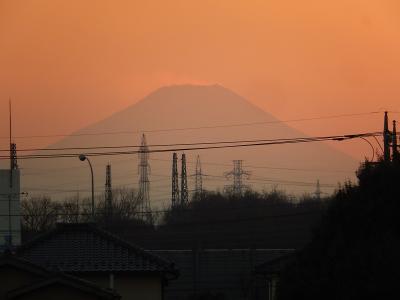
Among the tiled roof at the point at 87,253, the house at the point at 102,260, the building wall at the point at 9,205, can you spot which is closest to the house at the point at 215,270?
the tiled roof at the point at 87,253

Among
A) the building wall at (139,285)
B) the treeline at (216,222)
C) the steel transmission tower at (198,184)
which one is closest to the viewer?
the building wall at (139,285)

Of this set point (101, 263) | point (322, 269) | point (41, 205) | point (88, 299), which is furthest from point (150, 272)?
point (41, 205)

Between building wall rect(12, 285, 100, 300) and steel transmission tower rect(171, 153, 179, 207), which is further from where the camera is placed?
steel transmission tower rect(171, 153, 179, 207)

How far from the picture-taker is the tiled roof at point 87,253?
3078cm

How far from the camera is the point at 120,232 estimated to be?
6694cm

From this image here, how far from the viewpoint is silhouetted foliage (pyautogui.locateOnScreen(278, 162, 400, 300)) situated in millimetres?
21297

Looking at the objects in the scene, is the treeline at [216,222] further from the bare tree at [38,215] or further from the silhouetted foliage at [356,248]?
the silhouetted foliage at [356,248]

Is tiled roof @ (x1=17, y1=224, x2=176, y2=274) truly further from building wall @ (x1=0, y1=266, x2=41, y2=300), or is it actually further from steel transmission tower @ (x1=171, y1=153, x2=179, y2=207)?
steel transmission tower @ (x1=171, y1=153, x2=179, y2=207)

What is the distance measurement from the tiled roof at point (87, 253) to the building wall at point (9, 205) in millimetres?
43358

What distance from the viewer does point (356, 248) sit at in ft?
73.8

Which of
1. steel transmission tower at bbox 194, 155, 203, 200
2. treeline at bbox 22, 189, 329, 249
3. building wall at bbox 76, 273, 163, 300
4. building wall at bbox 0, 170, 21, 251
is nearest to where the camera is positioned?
building wall at bbox 76, 273, 163, 300

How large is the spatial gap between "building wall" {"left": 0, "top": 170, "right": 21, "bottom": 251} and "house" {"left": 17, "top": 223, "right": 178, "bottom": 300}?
43.5 m

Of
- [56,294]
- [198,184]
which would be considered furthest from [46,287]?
[198,184]

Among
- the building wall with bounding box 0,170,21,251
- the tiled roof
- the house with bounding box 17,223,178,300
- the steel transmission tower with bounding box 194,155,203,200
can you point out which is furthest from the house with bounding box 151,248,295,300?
the steel transmission tower with bounding box 194,155,203,200
